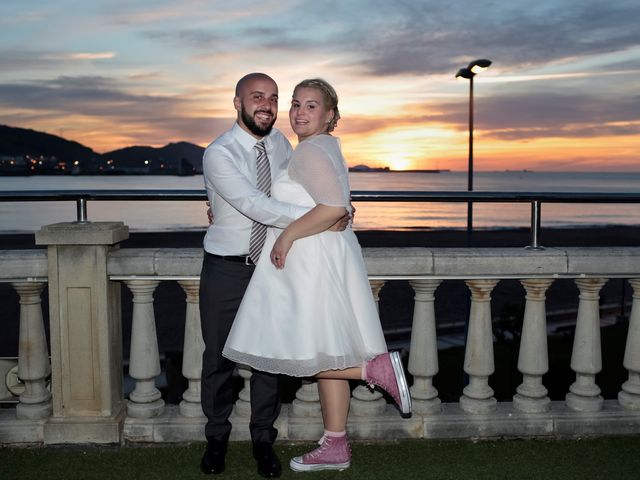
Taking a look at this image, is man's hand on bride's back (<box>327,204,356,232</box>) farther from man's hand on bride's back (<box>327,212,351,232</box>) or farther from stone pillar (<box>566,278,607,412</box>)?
stone pillar (<box>566,278,607,412</box>)

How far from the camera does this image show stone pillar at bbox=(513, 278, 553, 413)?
4008 millimetres

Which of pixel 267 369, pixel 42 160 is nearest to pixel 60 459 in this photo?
pixel 267 369

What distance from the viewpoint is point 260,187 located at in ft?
11.3

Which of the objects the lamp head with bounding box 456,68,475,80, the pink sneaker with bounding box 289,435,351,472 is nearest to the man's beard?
the pink sneaker with bounding box 289,435,351,472

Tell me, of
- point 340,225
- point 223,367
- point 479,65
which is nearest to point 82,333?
point 223,367

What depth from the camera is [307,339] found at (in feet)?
10.6

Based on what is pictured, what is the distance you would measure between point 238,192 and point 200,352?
48.5 inches

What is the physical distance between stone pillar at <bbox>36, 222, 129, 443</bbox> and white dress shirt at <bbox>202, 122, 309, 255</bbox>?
0.72 metres

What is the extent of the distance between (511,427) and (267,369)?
5.49ft

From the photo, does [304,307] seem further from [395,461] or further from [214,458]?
[395,461]

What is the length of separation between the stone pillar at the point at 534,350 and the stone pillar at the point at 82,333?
248 cm

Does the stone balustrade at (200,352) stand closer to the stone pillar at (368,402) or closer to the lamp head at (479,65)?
the stone pillar at (368,402)

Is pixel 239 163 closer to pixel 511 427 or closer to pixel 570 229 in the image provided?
pixel 511 427

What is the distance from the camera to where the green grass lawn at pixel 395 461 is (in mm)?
3547
